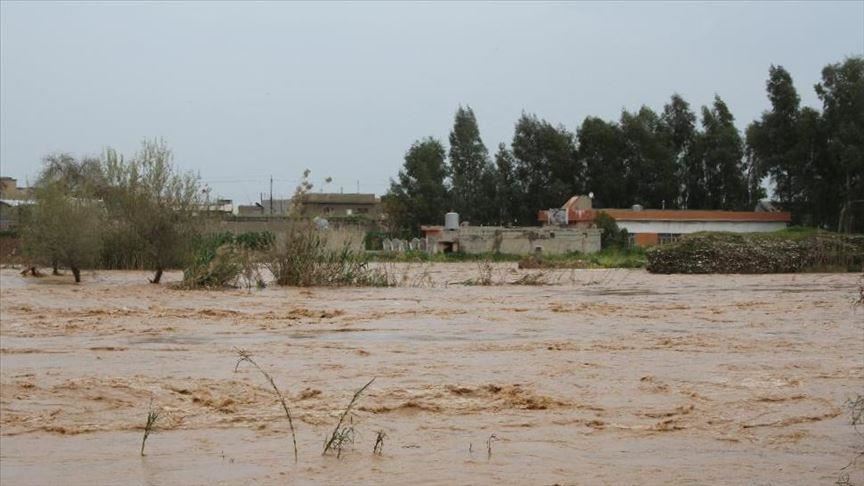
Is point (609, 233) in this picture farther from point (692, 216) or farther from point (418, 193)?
point (418, 193)

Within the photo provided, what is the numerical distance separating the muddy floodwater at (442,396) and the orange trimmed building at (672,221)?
4525 centimetres

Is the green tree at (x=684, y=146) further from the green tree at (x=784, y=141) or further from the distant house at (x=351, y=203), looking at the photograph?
the distant house at (x=351, y=203)

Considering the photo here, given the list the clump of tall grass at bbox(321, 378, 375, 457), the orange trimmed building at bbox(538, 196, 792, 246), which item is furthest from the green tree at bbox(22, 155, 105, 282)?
the orange trimmed building at bbox(538, 196, 792, 246)

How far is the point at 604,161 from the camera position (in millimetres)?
74688

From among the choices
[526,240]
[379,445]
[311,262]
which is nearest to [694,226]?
[526,240]

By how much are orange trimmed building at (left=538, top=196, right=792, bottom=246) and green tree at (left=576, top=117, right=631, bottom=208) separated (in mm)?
8689

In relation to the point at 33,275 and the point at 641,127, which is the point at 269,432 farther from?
the point at 641,127

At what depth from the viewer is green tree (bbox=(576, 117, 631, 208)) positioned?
7375cm

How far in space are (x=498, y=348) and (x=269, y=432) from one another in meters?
5.59

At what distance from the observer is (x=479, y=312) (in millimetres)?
18594

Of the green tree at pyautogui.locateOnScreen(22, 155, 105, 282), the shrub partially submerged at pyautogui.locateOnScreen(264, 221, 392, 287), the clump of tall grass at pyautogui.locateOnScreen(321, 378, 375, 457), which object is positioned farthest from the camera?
the green tree at pyautogui.locateOnScreen(22, 155, 105, 282)

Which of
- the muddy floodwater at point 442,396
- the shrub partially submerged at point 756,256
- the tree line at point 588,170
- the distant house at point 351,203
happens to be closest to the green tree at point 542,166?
the tree line at point 588,170

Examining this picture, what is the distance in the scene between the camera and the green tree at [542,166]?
74812 millimetres

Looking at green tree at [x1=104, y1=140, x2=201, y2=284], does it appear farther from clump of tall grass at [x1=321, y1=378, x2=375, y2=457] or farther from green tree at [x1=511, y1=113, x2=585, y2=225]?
green tree at [x1=511, y1=113, x2=585, y2=225]
